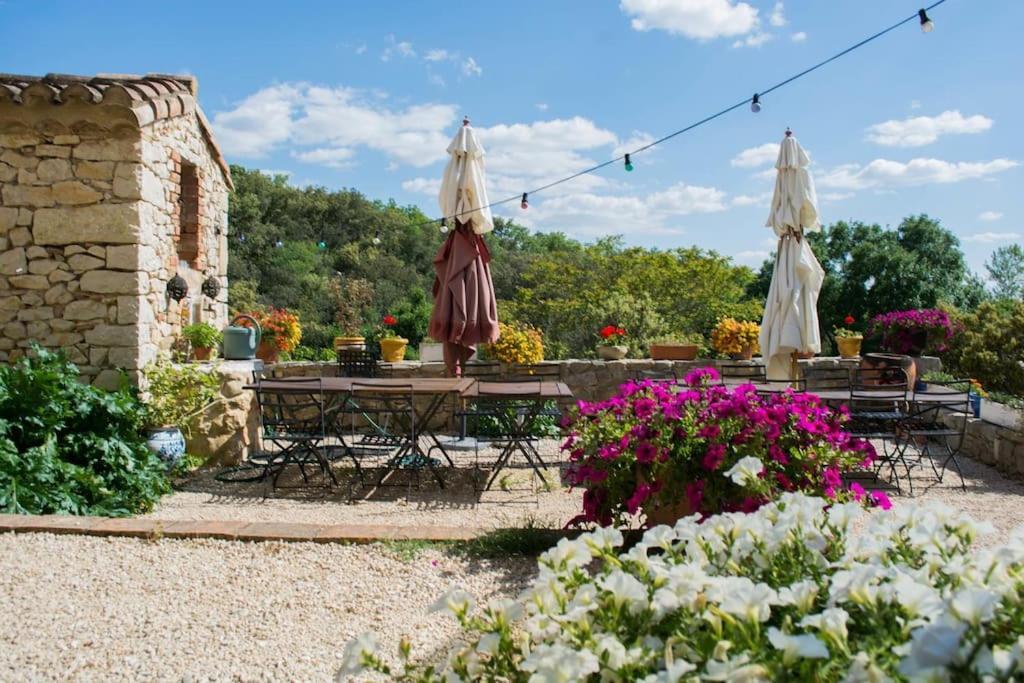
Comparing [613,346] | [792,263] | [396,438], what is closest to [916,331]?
[792,263]

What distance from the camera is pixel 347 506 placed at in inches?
195

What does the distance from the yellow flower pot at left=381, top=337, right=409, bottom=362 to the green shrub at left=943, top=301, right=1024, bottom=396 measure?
6.40 metres

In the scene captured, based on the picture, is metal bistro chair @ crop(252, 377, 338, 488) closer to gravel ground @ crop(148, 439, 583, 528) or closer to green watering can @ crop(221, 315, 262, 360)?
gravel ground @ crop(148, 439, 583, 528)

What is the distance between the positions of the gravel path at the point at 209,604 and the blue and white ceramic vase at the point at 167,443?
5.67 feet

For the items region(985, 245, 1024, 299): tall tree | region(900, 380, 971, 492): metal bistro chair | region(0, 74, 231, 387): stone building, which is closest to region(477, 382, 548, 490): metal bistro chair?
region(900, 380, 971, 492): metal bistro chair

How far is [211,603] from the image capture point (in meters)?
2.91

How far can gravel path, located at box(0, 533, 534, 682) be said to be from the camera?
96.9 inches

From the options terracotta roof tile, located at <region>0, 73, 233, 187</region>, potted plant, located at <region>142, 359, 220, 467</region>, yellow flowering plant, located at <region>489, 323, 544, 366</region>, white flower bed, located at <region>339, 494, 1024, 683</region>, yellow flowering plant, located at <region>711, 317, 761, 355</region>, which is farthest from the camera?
yellow flowering plant, located at <region>711, 317, 761, 355</region>

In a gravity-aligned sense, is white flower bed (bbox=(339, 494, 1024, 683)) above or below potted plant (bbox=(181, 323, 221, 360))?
below

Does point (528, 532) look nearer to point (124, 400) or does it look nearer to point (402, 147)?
point (124, 400)

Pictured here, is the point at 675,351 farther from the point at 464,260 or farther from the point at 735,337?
the point at 464,260

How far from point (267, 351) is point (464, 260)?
2664 mm

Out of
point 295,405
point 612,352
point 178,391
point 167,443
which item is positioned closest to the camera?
point 295,405

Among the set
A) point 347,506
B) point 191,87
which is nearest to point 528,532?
point 347,506
